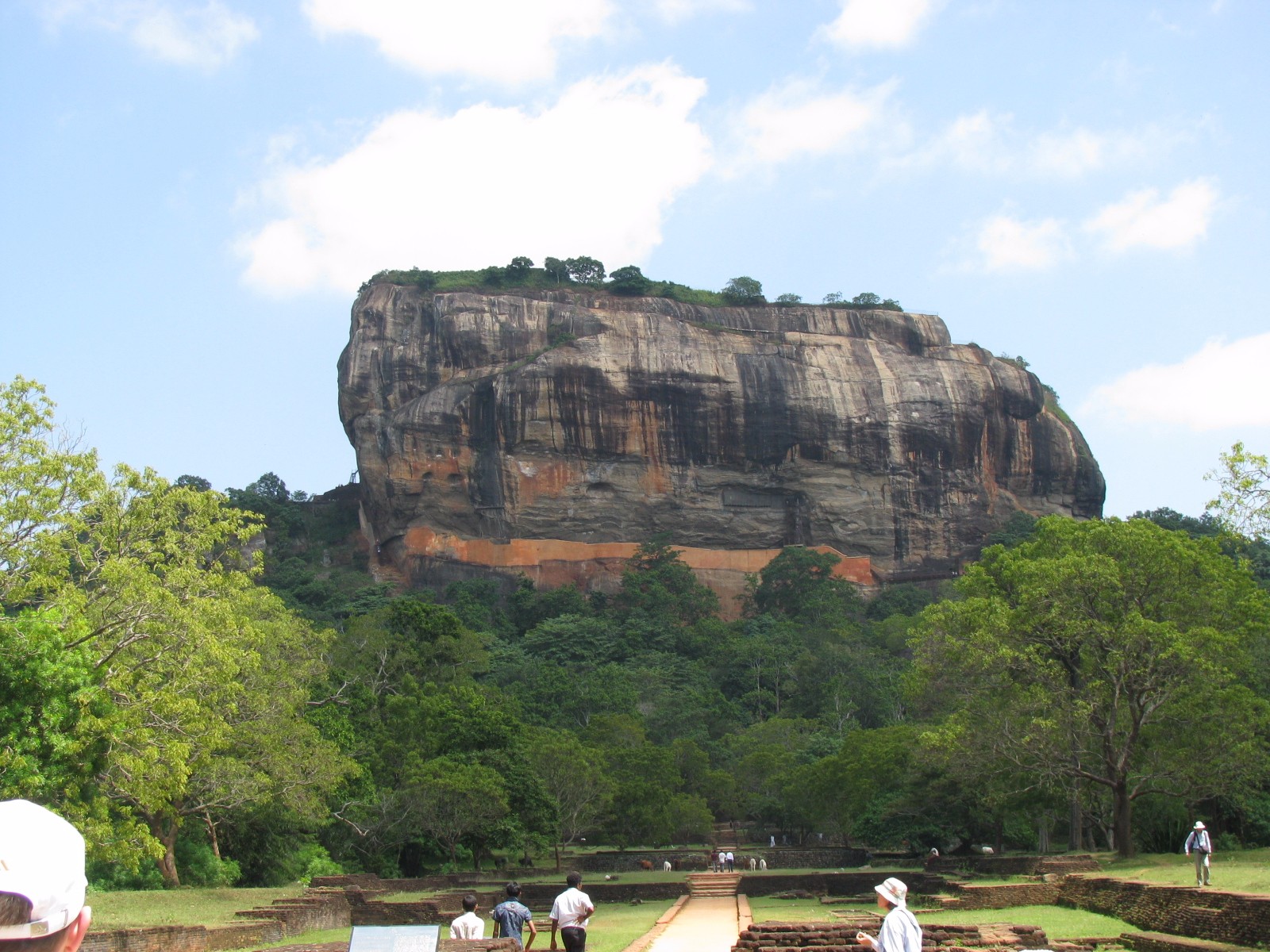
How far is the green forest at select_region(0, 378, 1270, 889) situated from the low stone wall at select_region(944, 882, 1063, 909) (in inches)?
188

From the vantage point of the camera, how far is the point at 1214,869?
17.0m

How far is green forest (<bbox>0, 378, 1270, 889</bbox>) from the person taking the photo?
16.2 meters

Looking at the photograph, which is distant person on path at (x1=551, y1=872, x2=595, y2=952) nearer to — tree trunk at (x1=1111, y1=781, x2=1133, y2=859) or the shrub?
tree trunk at (x1=1111, y1=781, x2=1133, y2=859)

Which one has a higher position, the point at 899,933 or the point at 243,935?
the point at 899,933

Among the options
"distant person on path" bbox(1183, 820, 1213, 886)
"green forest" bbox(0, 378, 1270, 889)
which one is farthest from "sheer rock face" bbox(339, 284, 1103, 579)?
"distant person on path" bbox(1183, 820, 1213, 886)

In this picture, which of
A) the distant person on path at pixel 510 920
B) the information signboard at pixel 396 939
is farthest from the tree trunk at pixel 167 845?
the information signboard at pixel 396 939

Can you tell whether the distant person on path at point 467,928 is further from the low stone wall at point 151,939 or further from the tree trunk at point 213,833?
the tree trunk at point 213,833

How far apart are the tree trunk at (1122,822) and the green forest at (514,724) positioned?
0.17 feet

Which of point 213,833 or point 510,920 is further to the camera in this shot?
point 213,833

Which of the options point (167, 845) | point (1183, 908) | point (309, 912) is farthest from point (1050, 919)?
point (167, 845)

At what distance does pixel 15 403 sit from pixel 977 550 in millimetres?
A: 64270

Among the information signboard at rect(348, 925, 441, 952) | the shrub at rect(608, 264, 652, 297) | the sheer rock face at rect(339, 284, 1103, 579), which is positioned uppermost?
the shrub at rect(608, 264, 652, 297)

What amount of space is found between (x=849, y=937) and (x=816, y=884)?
50.7 feet

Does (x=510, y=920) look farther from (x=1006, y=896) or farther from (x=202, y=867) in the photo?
(x=202, y=867)
